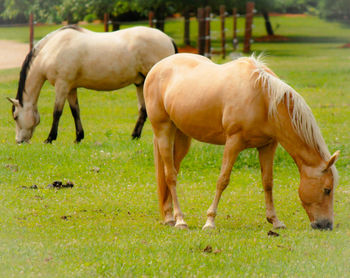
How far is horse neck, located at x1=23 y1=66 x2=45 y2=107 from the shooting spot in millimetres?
11664

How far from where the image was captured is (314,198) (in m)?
6.29

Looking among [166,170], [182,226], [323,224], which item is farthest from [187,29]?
[323,224]

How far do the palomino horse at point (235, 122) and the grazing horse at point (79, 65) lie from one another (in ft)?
15.5

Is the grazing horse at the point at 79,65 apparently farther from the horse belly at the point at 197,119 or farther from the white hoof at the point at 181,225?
the white hoof at the point at 181,225

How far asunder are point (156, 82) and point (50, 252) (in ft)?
7.94

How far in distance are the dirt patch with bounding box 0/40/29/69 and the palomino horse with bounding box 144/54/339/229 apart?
9.34 metres

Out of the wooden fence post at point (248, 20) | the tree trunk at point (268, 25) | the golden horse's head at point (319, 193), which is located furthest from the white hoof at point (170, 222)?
the tree trunk at point (268, 25)

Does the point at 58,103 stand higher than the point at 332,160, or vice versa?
the point at 332,160

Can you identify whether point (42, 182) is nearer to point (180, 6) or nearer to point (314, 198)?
point (314, 198)

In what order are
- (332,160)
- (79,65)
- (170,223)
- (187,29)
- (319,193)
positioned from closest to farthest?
1. (332,160)
2. (319,193)
3. (170,223)
4. (79,65)
5. (187,29)

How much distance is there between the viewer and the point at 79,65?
11.7 meters

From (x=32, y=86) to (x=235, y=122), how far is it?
6.31 metres

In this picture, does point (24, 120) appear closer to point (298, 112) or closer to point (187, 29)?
point (298, 112)

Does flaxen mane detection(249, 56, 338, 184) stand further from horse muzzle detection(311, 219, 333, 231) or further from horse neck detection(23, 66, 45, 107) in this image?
horse neck detection(23, 66, 45, 107)
